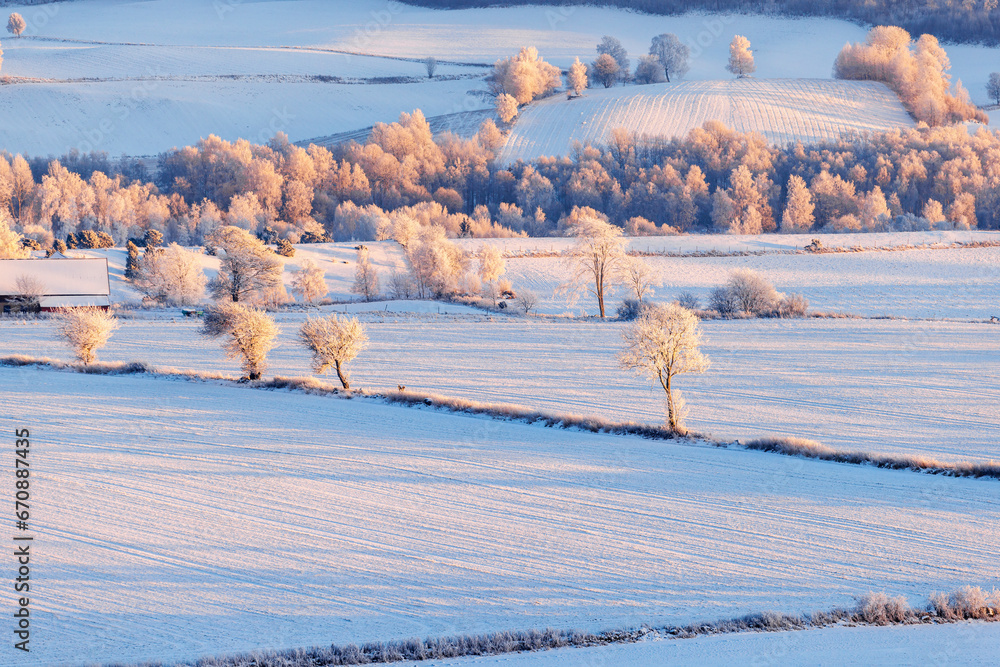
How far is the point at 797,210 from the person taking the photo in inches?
2899

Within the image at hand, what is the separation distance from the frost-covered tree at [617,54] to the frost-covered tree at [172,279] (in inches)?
3076

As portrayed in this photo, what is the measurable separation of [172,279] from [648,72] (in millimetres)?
82695

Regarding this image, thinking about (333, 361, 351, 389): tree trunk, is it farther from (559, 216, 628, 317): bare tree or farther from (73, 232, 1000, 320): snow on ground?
(73, 232, 1000, 320): snow on ground

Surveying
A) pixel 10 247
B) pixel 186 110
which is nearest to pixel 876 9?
pixel 186 110

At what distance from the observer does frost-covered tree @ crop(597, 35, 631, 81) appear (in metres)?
113

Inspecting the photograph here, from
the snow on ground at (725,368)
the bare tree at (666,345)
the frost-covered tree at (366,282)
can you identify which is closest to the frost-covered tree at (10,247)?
the snow on ground at (725,368)

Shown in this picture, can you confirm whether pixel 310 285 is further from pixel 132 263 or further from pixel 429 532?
pixel 429 532

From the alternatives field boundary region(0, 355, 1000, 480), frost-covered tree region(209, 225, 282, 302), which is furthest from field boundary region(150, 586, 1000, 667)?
frost-covered tree region(209, 225, 282, 302)

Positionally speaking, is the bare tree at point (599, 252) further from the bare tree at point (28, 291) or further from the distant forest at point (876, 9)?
the distant forest at point (876, 9)

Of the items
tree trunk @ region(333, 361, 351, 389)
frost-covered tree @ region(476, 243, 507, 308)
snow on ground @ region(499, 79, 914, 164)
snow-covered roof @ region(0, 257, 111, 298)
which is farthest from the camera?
snow on ground @ region(499, 79, 914, 164)

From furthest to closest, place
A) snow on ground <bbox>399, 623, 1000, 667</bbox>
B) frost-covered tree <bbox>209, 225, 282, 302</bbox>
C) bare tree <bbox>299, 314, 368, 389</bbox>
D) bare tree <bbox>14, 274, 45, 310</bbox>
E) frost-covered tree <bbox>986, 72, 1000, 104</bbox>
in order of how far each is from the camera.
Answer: frost-covered tree <bbox>986, 72, 1000, 104</bbox> < bare tree <bbox>14, 274, 45, 310</bbox> < frost-covered tree <bbox>209, 225, 282, 302</bbox> < bare tree <bbox>299, 314, 368, 389</bbox> < snow on ground <bbox>399, 623, 1000, 667</bbox>

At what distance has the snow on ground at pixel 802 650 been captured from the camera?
10820 mm

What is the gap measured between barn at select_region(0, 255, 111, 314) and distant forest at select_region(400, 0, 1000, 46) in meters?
119

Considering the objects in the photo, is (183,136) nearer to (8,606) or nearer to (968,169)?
(968,169)
